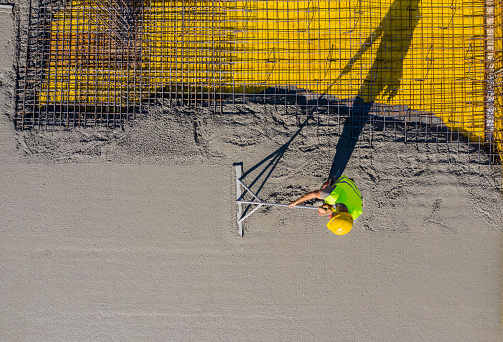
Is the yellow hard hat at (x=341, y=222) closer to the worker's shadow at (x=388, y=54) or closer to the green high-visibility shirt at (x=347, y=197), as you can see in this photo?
the green high-visibility shirt at (x=347, y=197)

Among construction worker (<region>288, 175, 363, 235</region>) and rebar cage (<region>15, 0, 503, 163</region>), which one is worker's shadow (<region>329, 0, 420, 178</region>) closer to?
rebar cage (<region>15, 0, 503, 163</region>)

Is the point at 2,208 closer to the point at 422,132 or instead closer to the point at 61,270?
the point at 61,270

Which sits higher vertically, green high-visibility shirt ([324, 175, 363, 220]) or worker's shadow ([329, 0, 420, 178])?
worker's shadow ([329, 0, 420, 178])

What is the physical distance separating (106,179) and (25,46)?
2.48 metres

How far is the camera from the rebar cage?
4.57 m

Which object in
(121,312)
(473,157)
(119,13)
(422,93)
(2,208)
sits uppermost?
(119,13)

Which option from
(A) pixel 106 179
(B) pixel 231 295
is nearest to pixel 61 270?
(A) pixel 106 179

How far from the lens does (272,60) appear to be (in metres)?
4.75

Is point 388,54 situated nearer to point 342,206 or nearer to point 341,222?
point 342,206

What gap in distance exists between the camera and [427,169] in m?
4.60

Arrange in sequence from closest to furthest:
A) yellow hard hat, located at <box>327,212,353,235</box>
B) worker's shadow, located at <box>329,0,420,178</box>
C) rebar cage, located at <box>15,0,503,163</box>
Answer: yellow hard hat, located at <box>327,212,353,235</box>, rebar cage, located at <box>15,0,503,163</box>, worker's shadow, located at <box>329,0,420,178</box>

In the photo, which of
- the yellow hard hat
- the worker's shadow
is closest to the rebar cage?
the worker's shadow

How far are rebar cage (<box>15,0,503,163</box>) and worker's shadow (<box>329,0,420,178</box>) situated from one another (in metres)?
0.02

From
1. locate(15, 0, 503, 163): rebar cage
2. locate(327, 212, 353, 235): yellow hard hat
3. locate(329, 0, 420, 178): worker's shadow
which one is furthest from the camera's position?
locate(329, 0, 420, 178): worker's shadow
